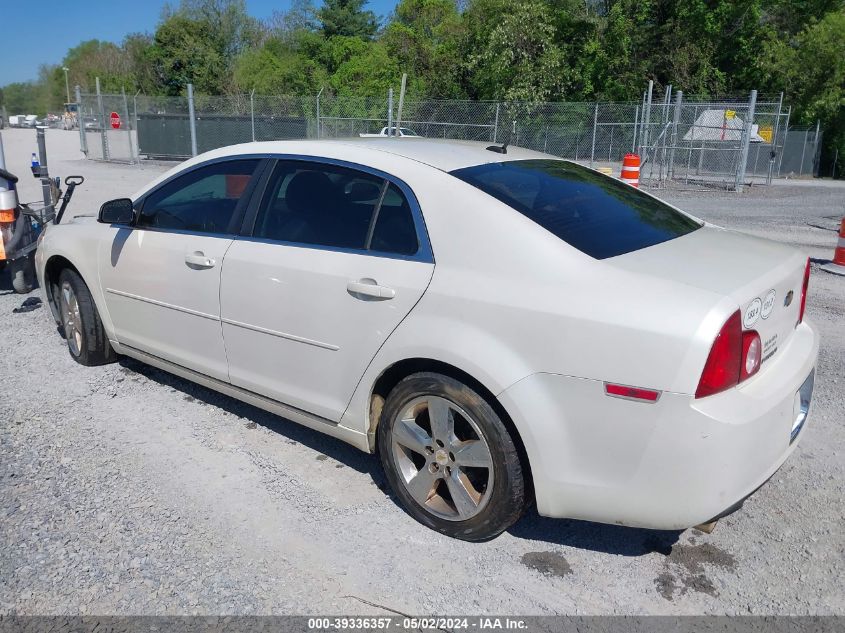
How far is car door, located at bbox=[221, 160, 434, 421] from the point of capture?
123 inches

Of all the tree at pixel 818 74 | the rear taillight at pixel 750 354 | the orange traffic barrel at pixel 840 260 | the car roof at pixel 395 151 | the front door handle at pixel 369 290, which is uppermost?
the tree at pixel 818 74

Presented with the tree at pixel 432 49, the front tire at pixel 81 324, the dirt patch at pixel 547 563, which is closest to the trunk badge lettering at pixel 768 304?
the dirt patch at pixel 547 563

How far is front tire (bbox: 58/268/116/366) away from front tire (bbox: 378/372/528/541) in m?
2.59

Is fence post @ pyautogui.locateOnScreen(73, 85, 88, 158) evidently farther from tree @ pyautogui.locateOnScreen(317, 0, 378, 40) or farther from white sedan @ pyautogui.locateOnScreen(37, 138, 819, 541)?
tree @ pyautogui.locateOnScreen(317, 0, 378, 40)

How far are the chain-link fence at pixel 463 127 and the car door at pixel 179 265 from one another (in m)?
16.7

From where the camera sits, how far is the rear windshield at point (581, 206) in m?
2.99

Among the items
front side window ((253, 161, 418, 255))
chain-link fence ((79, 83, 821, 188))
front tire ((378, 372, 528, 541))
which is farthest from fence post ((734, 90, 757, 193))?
front tire ((378, 372, 528, 541))

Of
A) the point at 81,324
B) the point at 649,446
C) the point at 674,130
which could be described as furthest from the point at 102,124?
the point at 649,446

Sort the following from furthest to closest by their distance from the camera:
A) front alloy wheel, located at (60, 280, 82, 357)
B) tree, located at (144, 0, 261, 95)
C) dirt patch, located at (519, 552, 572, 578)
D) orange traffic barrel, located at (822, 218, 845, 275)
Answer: tree, located at (144, 0, 261, 95) → orange traffic barrel, located at (822, 218, 845, 275) → front alloy wheel, located at (60, 280, 82, 357) → dirt patch, located at (519, 552, 572, 578)

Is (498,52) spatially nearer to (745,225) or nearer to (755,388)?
(745,225)

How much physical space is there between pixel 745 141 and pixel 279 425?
19.0 meters

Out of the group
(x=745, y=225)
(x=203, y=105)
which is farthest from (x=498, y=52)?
(x=745, y=225)

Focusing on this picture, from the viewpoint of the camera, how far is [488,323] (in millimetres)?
2779

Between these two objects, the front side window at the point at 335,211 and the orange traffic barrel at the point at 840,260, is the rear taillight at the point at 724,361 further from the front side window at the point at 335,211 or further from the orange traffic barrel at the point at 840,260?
the orange traffic barrel at the point at 840,260
